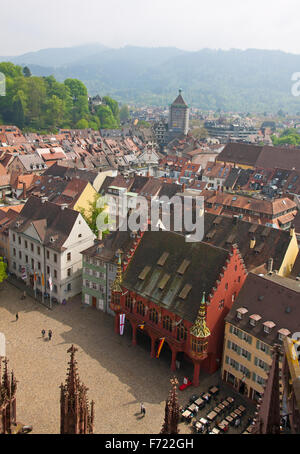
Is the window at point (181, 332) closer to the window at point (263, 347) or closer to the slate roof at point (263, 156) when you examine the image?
the window at point (263, 347)

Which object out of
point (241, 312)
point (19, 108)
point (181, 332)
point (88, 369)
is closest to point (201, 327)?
point (181, 332)

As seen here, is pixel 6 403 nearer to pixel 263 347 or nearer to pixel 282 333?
pixel 282 333

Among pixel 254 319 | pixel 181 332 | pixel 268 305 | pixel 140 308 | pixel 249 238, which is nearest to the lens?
pixel 254 319

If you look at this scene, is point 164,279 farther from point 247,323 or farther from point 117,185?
point 117,185

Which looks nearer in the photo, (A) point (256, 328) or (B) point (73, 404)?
(B) point (73, 404)

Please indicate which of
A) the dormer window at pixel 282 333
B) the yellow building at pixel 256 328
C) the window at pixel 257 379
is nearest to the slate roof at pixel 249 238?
the yellow building at pixel 256 328

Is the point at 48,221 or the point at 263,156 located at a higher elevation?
the point at 263,156

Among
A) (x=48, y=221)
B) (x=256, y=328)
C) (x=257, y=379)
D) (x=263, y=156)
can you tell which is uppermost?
(x=263, y=156)
